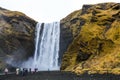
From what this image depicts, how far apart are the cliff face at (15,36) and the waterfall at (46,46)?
221 centimetres

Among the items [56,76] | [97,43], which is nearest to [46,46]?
[97,43]

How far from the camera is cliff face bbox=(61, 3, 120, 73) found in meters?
74.5

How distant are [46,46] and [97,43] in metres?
29.3

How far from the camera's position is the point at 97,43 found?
272ft

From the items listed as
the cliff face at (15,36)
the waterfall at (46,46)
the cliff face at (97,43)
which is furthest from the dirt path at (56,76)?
the waterfall at (46,46)

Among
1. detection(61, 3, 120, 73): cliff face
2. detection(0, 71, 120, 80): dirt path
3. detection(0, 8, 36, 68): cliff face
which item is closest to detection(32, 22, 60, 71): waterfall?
detection(0, 8, 36, 68): cliff face

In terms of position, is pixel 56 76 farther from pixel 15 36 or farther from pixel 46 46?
pixel 15 36

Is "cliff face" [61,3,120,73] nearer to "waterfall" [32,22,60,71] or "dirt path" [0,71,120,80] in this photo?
"dirt path" [0,71,120,80]

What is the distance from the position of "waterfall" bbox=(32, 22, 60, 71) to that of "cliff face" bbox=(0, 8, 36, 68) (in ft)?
7.26

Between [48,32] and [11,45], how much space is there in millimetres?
13323

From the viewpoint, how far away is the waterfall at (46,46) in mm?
104619

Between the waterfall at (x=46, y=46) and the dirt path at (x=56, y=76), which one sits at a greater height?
the waterfall at (x=46, y=46)

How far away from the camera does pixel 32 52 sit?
110m

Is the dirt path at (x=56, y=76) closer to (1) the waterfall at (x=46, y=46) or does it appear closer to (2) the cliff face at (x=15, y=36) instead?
(2) the cliff face at (x=15, y=36)
